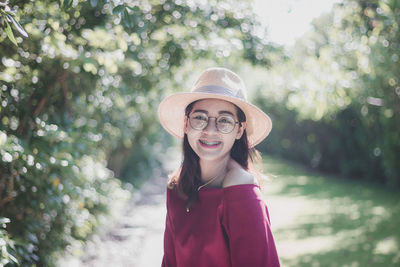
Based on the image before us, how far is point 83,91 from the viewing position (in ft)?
13.8

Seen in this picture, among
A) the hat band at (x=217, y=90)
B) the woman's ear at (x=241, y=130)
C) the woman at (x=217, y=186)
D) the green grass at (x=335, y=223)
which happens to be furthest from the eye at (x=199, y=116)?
the green grass at (x=335, y=223)

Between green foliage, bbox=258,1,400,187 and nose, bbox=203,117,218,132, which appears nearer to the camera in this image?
nose, bbox=203,117,218,132

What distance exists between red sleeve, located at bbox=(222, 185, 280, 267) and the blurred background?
948 millimetres

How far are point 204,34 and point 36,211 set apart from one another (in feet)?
8.27

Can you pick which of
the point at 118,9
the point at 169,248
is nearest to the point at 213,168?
the point at 169,248

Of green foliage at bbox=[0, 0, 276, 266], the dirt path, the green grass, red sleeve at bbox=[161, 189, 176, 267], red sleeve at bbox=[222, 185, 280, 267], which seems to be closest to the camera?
red sleeve at bbox=[222, 185, 280, 267]

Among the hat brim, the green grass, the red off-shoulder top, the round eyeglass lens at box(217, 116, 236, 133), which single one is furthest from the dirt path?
the round eyeglass lens at box(217, 116, 236, 133)

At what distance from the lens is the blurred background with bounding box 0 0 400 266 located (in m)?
2.99

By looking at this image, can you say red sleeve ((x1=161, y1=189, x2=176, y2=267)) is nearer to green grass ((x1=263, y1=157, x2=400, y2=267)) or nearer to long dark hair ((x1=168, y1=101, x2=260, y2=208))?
long dark hair ((x1=168, y1=101, x2=260, y2=208))

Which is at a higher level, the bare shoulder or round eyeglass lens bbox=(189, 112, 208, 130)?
round eyeglass lens bbox=(189, 112, 208, 130)

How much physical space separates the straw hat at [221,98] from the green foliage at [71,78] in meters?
0.53

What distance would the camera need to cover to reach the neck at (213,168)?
2.24 meters

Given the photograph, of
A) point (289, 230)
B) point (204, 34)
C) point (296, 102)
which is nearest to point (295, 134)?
point (289, 230)

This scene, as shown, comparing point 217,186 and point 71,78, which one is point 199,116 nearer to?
point 217,186
